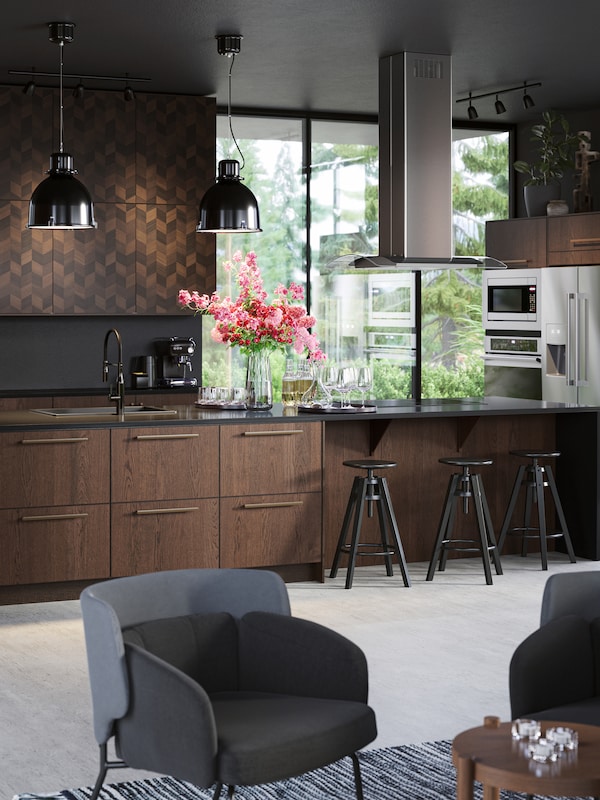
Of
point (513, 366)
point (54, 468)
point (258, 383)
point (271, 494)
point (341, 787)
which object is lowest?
point (341, 787)

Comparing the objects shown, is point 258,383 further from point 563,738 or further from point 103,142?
point 563,738

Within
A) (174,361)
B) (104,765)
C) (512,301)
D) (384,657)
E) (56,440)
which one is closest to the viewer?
(104,765)

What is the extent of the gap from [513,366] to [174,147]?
2921 mm

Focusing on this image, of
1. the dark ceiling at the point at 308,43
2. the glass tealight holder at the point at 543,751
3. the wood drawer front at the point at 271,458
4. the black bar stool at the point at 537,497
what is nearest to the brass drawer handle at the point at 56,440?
the wood drawer front at the point at 271,458

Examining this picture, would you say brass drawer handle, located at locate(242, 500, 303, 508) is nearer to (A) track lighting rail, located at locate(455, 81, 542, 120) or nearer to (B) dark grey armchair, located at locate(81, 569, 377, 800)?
(B) dark grey armchair, located at locate(81, 569, 377, 800)

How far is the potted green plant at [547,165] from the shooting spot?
8.95m

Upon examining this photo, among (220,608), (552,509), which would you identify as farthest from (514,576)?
(220,608)

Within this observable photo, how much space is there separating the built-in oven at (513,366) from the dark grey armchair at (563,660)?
5305mm

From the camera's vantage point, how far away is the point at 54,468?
19.1 ft

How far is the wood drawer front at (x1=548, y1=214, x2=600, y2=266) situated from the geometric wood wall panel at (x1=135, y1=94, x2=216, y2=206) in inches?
97.3

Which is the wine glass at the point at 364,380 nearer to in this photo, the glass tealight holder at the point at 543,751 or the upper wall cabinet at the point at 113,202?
the upper wall cabinet at the point at 113,202

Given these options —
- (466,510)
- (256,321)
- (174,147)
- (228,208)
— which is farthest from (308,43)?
(466,510)

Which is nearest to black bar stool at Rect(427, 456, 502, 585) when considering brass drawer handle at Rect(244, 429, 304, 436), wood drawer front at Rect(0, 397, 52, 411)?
brass drawer handle at Rect(244, 429, 304, 436)

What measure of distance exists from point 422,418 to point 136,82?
3.08 metres
